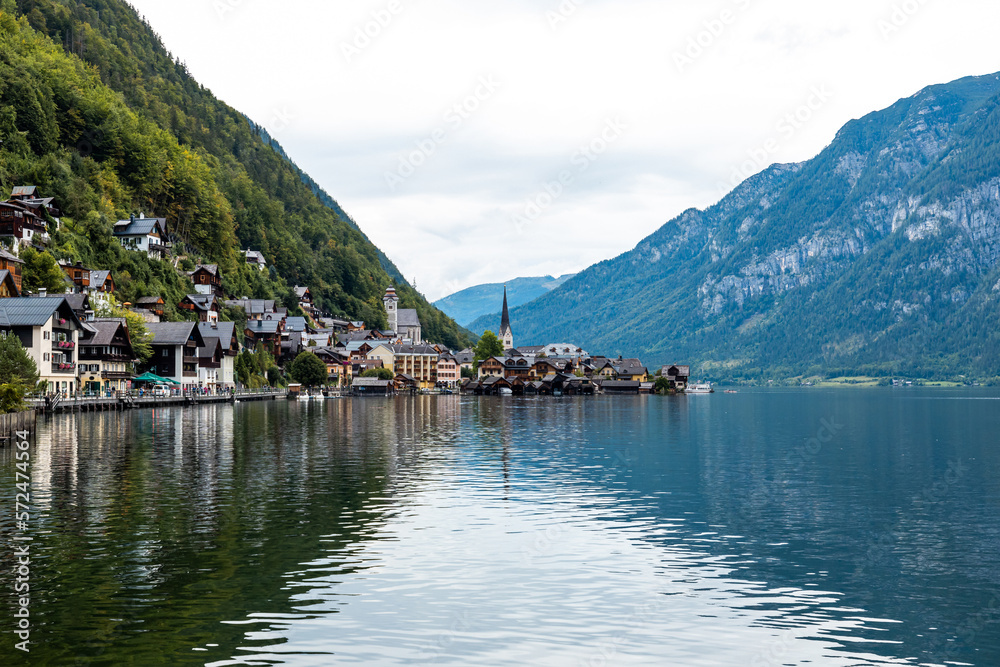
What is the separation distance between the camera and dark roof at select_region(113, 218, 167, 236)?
16112 centimetres

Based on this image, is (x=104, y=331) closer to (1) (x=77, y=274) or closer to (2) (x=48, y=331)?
(1) (x=77, y=274)

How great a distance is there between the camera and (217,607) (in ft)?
73.5

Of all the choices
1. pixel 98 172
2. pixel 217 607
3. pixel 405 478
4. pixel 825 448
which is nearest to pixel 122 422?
pixel 405 478

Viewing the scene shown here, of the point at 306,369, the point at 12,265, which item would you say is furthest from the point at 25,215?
the point at 306,369

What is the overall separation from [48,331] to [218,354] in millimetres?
52039

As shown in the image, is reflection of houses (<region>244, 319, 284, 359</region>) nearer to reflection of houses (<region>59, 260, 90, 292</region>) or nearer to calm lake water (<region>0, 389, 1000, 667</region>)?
reflection of houses (<region>59, 260, 90, 292</region>)

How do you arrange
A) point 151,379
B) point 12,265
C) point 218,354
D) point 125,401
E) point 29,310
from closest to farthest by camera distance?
point 29,310
point 12,265
point 125,401
point 151,379
point 218,354

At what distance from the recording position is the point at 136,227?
162500 mm

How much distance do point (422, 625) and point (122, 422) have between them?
75.0 m

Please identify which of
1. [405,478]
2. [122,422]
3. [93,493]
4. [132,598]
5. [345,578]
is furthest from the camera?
[122,422]

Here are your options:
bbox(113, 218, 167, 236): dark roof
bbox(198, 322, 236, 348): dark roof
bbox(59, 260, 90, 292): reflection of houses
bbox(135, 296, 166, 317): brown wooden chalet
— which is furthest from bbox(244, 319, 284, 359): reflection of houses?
bbox(59, 260, 90, 292): reflection of houses

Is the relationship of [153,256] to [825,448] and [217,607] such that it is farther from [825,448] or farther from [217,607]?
[217,607]

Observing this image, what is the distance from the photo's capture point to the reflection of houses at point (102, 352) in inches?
4621

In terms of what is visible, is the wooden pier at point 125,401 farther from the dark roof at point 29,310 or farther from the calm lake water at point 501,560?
the calm lake water at point 501,560
